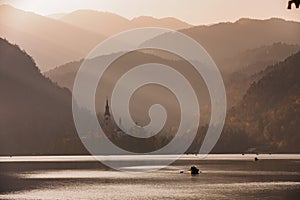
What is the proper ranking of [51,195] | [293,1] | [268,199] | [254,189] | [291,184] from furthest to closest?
[291,184] → [254,189] → [51,195] → [268,199] → [293,1]

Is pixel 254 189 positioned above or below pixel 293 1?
below

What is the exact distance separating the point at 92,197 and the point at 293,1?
80796 millimetres

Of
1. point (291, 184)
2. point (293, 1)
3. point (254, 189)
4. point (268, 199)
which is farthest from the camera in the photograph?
point (291, 184)

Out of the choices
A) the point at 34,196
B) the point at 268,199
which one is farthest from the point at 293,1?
the point at 34,196

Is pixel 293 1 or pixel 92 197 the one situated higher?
pixel 293 1

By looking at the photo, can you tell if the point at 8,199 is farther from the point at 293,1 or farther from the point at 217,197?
the point at 293,1

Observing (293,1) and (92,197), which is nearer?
(293,1)

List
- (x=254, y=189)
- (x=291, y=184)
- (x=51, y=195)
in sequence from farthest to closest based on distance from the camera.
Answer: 1. (x=291, y=184)
2. (x=254, y=189)
3. (x=51, y=195)

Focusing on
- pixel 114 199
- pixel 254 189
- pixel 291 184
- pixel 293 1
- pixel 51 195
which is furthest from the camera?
pixel 291 184

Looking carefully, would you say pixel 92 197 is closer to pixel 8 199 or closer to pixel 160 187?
pixel 8 199

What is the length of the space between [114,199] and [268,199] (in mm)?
30940

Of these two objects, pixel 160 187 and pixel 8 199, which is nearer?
pixel 8 199

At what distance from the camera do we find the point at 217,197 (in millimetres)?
137125

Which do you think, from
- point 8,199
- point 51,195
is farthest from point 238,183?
point 8,199
